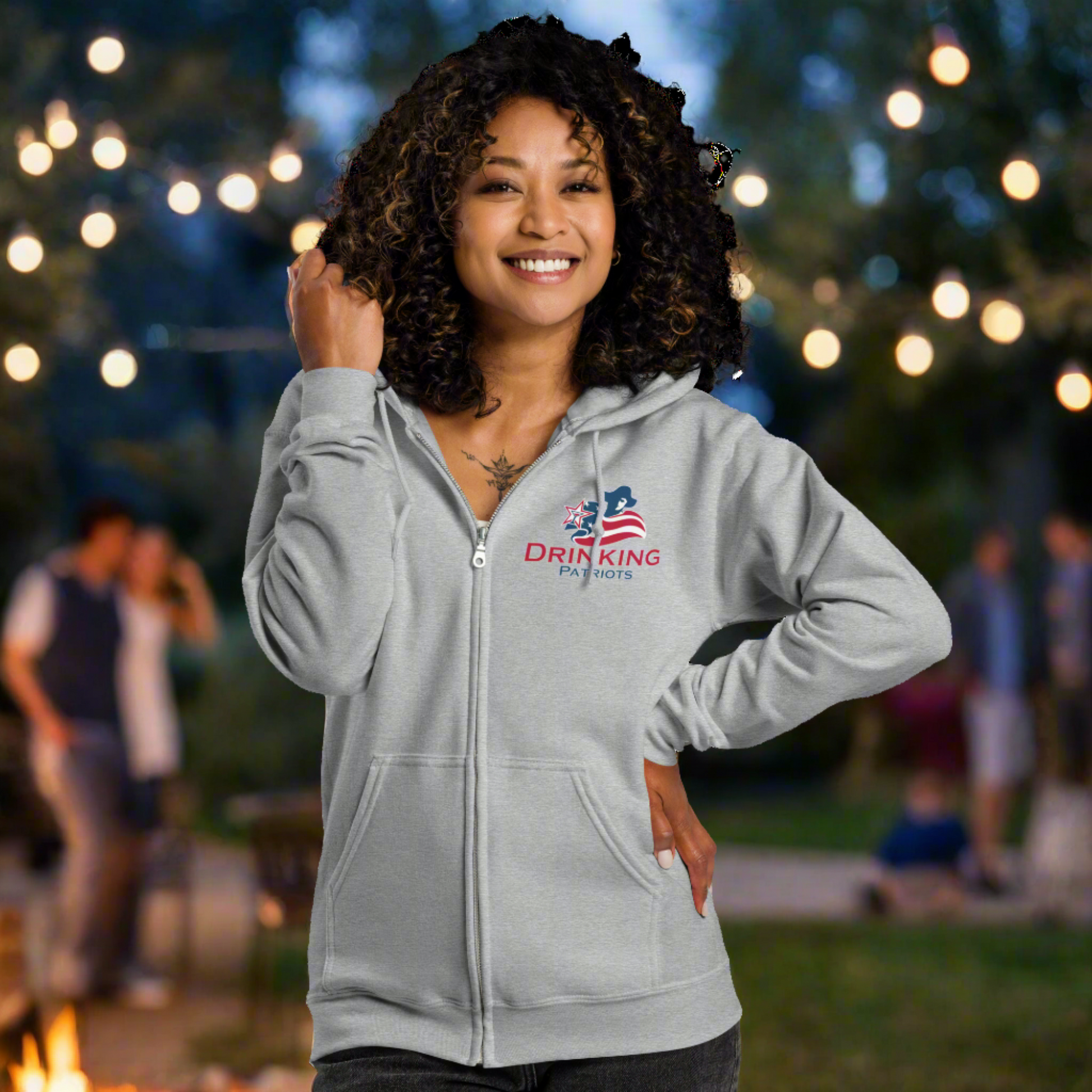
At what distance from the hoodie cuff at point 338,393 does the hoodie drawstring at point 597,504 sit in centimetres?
20

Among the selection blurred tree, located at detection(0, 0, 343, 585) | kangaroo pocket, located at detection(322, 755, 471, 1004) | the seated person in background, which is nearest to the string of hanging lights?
blurred tree, located at detection(0, 0, 343, 585)

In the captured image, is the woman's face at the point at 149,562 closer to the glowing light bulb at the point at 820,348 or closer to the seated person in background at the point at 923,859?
the glowing light bulb at the point at 820,348

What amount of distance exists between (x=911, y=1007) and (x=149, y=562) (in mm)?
2868

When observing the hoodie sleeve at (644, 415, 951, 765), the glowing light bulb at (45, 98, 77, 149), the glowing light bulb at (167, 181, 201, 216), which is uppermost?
the glowing light bulb at (45, 98, 77, 149)

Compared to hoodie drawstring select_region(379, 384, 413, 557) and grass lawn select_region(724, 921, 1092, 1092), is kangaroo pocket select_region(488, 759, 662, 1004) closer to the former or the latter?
hoodie drawstring select_region(379, 384, 413, 557)

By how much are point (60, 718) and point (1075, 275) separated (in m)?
3.25

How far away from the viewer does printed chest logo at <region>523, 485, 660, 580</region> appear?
52.3 inches

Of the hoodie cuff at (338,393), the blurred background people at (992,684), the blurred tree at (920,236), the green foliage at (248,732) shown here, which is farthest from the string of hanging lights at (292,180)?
the green foliage at (248,732)

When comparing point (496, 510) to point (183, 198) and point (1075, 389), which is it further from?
point (183, 198)

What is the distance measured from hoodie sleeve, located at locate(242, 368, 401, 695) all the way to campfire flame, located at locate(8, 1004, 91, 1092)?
166cm

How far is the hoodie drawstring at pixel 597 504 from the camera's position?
1323 millimetres

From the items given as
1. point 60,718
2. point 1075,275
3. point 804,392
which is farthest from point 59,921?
point 804,392

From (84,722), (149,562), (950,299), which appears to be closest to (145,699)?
(84,722)

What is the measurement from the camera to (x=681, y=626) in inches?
52.7
